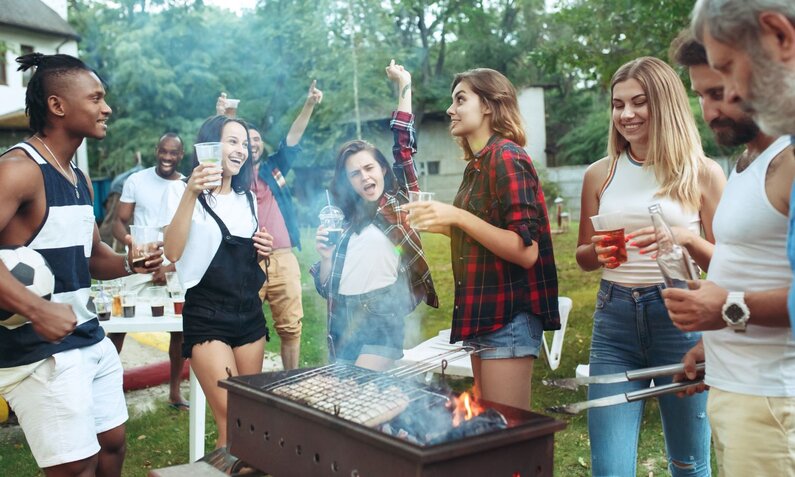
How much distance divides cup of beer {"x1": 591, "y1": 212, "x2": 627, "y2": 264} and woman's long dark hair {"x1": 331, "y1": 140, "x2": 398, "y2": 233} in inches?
57.9

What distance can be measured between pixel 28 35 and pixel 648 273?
20780 mm

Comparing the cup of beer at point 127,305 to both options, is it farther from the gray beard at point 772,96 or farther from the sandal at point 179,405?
the gray beard at point 772,96

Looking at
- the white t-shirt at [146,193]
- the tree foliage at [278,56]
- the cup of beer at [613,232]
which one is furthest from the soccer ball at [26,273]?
the tree foliage at [278,56]

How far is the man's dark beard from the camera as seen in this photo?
213 cm

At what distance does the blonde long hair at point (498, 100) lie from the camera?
10.3 ft

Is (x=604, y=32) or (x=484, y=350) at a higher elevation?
(x=604, y=32)

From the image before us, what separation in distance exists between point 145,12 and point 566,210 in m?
14.6

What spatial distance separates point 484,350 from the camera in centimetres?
300

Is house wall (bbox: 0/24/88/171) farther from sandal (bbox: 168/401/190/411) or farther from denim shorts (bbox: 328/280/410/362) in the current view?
denim shorts (bbox: 328/280/410/362)

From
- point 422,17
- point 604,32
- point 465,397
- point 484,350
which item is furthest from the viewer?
point 422,17

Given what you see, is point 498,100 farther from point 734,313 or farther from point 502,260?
point 734,313

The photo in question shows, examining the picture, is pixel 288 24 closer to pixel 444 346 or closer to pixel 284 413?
pixel 444 346

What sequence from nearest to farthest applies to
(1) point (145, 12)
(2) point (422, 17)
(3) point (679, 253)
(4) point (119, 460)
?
(3) point (679, 253), (4) point (119, 460), (1) point (145, 12), (2) point (422, 17)

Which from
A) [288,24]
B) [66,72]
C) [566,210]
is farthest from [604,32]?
[566,210]
